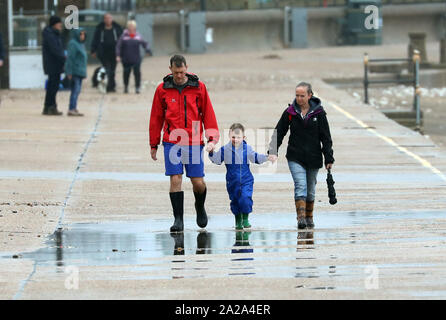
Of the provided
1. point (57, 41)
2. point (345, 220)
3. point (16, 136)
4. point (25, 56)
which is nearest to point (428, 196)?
point (345, 220)

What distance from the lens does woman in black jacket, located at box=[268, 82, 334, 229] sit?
40.3 ft

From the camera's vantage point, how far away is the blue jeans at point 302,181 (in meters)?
12.4

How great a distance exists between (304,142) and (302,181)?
0.38 metres

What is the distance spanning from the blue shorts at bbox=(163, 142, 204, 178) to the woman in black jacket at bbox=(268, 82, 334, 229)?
704 millimetres

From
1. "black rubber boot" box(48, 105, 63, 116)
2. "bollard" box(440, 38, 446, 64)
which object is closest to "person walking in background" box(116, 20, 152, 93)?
"black rubber boot" box(48, 105, 63, 116)

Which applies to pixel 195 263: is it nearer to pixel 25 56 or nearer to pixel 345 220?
pixel 345 220

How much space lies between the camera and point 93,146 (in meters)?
19.8

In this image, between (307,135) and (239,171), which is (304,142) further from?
(239,171)

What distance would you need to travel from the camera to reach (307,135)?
12.3 m

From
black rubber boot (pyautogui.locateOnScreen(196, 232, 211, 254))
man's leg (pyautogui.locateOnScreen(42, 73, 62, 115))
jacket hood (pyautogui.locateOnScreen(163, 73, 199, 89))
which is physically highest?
jacket hood (pyautogui.locateOnScreen(163, 73, 199, 89))

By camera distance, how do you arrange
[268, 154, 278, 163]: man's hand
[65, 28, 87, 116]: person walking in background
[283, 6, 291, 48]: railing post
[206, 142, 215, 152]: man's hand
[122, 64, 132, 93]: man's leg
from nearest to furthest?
1. [206, 142, 215, 152]: man's hand
2. [268, 154, 278, 163]: man's hand
3. [65, 28, 87, 116]: person walking in background
4. [122, 64, 132, 93]: man's leg
5. [283, 6, 291, 48]: railing post

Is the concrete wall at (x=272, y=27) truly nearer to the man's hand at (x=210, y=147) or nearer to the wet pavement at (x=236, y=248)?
the wet pavement at (x=236, y=248)

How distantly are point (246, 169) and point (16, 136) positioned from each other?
941cm

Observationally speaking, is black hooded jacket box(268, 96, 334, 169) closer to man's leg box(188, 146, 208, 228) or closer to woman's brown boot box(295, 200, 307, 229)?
woman's brown boot box(295, 200, 307, 229)
